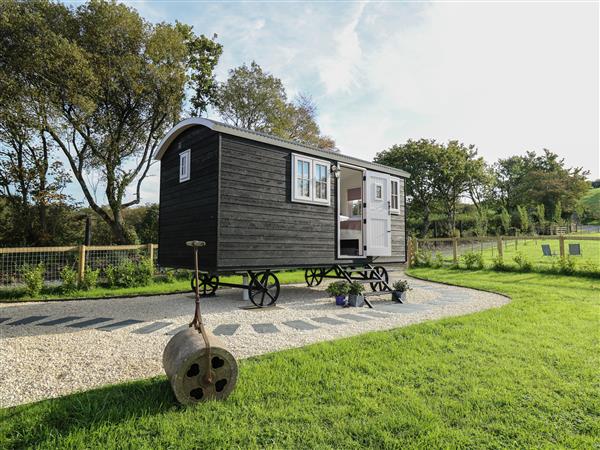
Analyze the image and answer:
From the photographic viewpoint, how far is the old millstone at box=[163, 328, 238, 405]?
2436mm

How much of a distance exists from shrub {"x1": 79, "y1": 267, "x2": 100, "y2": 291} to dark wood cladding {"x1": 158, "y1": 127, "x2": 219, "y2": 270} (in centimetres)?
207

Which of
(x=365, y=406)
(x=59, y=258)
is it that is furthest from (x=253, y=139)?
(x=59, y=258)

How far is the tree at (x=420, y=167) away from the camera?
2766cm

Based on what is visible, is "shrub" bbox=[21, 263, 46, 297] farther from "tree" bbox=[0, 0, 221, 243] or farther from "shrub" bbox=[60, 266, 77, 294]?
"tree" bbox=[0, 0, 221, 243]

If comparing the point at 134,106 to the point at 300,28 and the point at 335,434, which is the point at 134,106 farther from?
the point at 335,434

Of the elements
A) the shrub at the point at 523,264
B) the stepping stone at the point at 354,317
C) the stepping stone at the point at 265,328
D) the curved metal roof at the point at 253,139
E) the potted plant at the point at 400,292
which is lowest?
the stepping stone at the point at 354,317

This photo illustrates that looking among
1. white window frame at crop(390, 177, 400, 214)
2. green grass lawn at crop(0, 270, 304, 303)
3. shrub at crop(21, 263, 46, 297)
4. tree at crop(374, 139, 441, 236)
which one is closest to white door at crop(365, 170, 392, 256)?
white window frame at crop(390, 177, 400, 214)

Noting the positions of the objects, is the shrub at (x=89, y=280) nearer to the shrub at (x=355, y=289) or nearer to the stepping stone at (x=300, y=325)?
the stepping stone at (x=300, y=325)

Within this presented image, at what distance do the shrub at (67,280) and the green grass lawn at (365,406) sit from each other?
22.4 ft

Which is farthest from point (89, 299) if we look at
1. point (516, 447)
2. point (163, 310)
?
point (516, 447)

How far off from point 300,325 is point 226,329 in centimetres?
112

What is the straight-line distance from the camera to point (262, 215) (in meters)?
6.48

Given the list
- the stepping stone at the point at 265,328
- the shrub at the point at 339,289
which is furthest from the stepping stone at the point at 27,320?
the shrub at the point at 339,289

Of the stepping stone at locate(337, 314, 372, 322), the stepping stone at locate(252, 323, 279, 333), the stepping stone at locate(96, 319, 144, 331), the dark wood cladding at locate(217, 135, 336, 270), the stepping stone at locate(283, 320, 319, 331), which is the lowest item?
the stepping stone at locate(337, 314, 372, 322)
